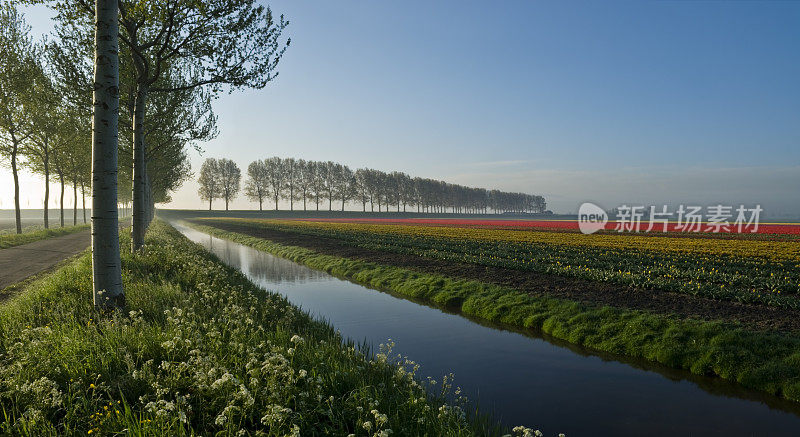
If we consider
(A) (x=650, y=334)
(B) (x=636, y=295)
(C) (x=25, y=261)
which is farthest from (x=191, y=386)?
(C) (x=25, y=261)

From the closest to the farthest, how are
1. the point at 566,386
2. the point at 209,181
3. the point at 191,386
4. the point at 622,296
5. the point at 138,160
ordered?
the point at 191,386, the point at 566,386, the point at 622,296, the point at 138,160, the point at 209,181

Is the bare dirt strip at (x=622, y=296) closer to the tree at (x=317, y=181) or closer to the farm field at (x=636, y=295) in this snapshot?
the farm field at (x=636, y=295)

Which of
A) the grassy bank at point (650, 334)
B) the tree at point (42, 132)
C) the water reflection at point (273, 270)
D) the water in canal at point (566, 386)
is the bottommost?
the water in canal at point (566, 386)

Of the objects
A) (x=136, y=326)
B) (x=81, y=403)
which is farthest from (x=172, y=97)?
(x=81, y=403)

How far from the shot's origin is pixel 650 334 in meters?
10.3

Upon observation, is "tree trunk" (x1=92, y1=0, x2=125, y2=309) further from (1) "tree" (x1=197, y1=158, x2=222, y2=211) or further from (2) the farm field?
(1) "tree" (x1=197, y1=158, x2=222, y2=211)

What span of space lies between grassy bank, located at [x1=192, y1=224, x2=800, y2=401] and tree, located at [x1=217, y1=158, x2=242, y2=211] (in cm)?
10930

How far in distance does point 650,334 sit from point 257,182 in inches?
4524

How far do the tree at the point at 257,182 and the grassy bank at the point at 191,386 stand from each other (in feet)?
364

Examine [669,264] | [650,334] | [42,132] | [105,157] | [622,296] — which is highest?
[42,132]

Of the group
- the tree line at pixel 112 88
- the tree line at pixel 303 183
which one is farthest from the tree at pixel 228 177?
the tree line at pixel 112 88

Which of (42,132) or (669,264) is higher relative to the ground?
(42,132)

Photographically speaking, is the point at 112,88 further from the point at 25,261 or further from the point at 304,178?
the point at 304,178

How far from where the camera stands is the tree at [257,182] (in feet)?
371
